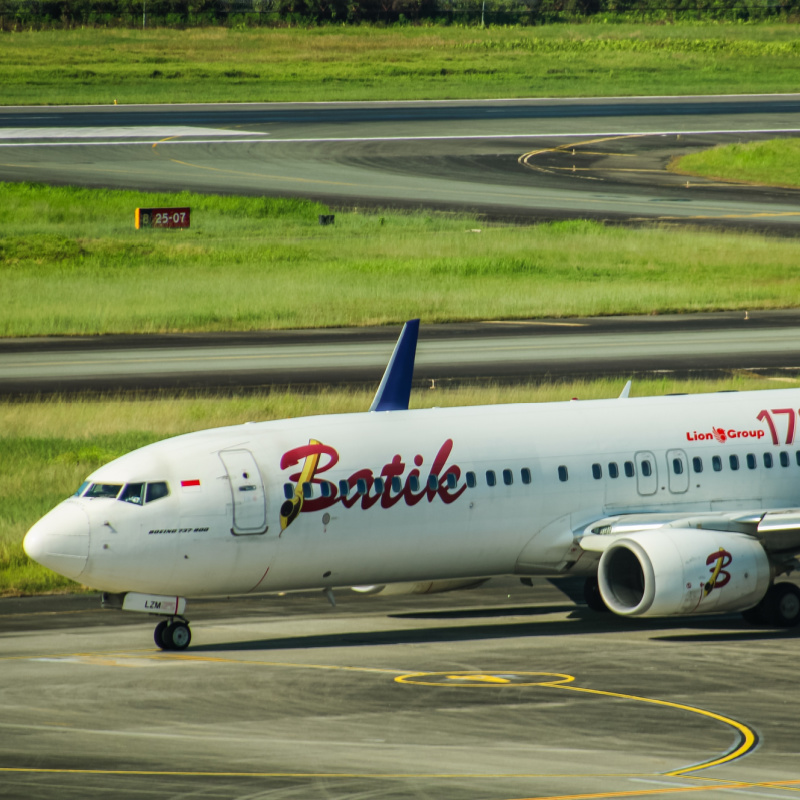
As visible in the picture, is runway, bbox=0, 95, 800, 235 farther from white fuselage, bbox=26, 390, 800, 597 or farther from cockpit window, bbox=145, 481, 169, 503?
cockpit window, bbox=145, 481, 169, 503

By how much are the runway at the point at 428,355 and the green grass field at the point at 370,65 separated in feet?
295

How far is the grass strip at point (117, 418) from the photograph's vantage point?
42.2m

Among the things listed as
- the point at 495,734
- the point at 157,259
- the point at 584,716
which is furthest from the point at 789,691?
the point at 157,259

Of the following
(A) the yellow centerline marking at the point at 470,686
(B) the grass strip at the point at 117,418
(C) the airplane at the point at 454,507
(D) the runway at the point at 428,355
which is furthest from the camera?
(D) the runway at the point at 428,355

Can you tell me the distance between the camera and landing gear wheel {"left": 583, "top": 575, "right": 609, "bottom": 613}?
1315 inches

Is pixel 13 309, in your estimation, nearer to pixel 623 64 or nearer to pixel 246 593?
pixel 246 593

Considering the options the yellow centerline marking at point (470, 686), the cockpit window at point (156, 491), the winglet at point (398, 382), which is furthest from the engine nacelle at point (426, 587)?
the cockpit window at point (156, 491)

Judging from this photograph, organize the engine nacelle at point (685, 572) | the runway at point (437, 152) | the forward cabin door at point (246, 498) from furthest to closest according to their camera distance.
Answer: the runway at point (437, 152) → the engine nacelle at point (685, 572) → the forward cabin door at point (246, 498)

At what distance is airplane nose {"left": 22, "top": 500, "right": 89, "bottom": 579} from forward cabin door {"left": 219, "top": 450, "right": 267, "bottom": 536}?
259cm

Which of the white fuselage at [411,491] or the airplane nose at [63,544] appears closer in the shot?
the airplane nose at [63,544]

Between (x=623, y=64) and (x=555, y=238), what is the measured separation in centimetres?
9125

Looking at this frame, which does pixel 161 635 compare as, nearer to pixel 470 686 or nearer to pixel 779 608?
pixel 470 686

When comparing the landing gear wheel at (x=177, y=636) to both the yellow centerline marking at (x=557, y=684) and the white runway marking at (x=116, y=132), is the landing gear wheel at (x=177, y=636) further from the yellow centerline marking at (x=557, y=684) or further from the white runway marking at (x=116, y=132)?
the white runway marking at (x=116, y=132)

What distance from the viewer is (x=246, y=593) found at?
1159 inches
